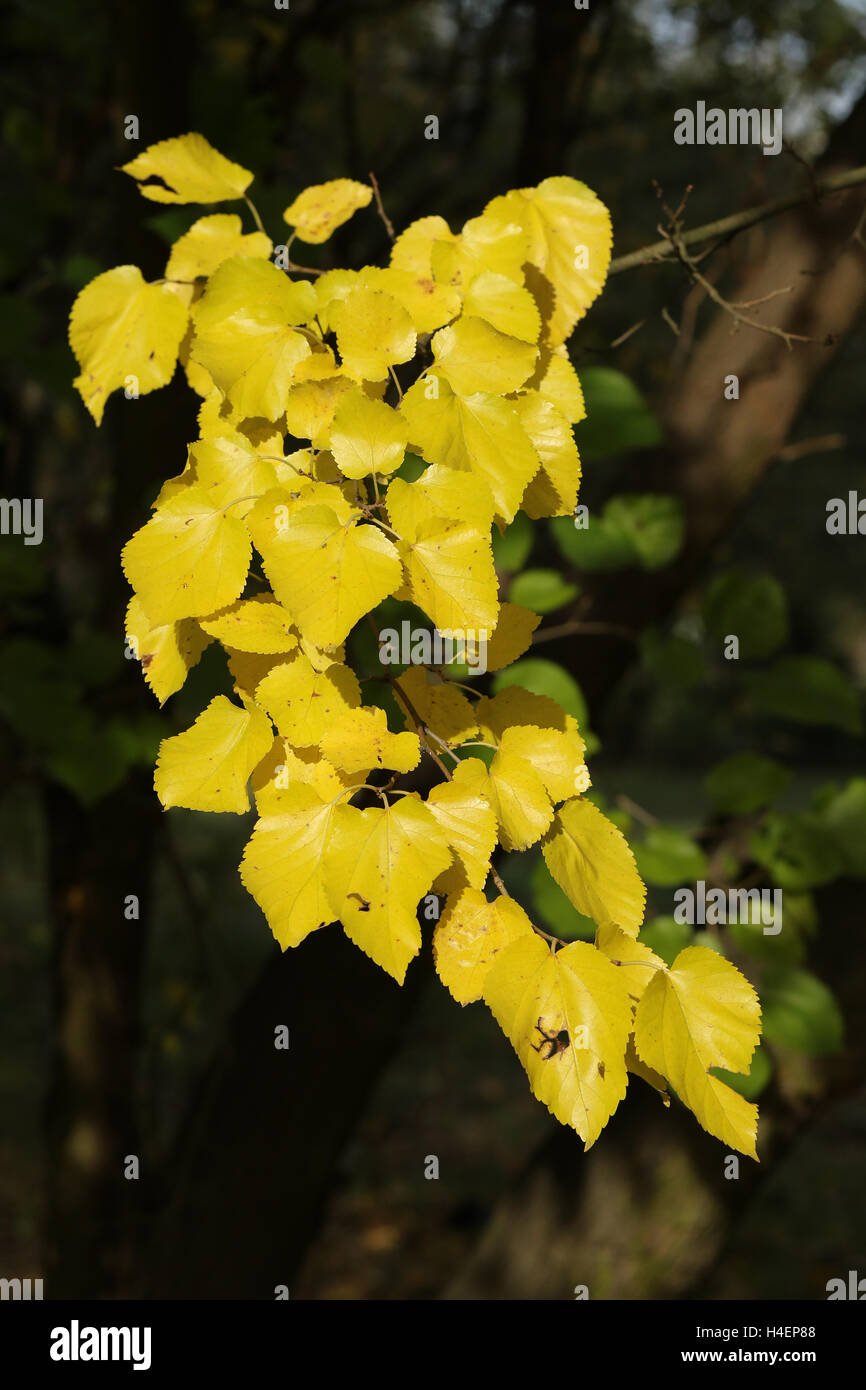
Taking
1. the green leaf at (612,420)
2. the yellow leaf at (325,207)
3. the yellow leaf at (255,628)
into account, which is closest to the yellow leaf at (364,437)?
the yellow leaf at (255,628)

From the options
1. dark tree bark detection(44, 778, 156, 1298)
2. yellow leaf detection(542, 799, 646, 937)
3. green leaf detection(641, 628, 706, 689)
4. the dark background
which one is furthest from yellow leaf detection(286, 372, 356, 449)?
dark tree bark detection(44, 778, 156, 1298)

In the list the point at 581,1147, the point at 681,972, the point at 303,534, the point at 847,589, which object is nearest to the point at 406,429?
the point at 303,534

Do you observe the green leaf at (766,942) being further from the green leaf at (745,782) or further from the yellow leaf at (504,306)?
the yellow leaf at (504,306)

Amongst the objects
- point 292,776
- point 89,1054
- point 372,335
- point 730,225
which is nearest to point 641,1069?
point 292,776

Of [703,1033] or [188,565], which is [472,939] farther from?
[188,565]

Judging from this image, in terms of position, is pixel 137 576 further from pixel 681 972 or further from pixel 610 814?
pixel 610 814

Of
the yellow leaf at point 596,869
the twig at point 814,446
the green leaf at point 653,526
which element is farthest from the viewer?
the twig at point 814,446
